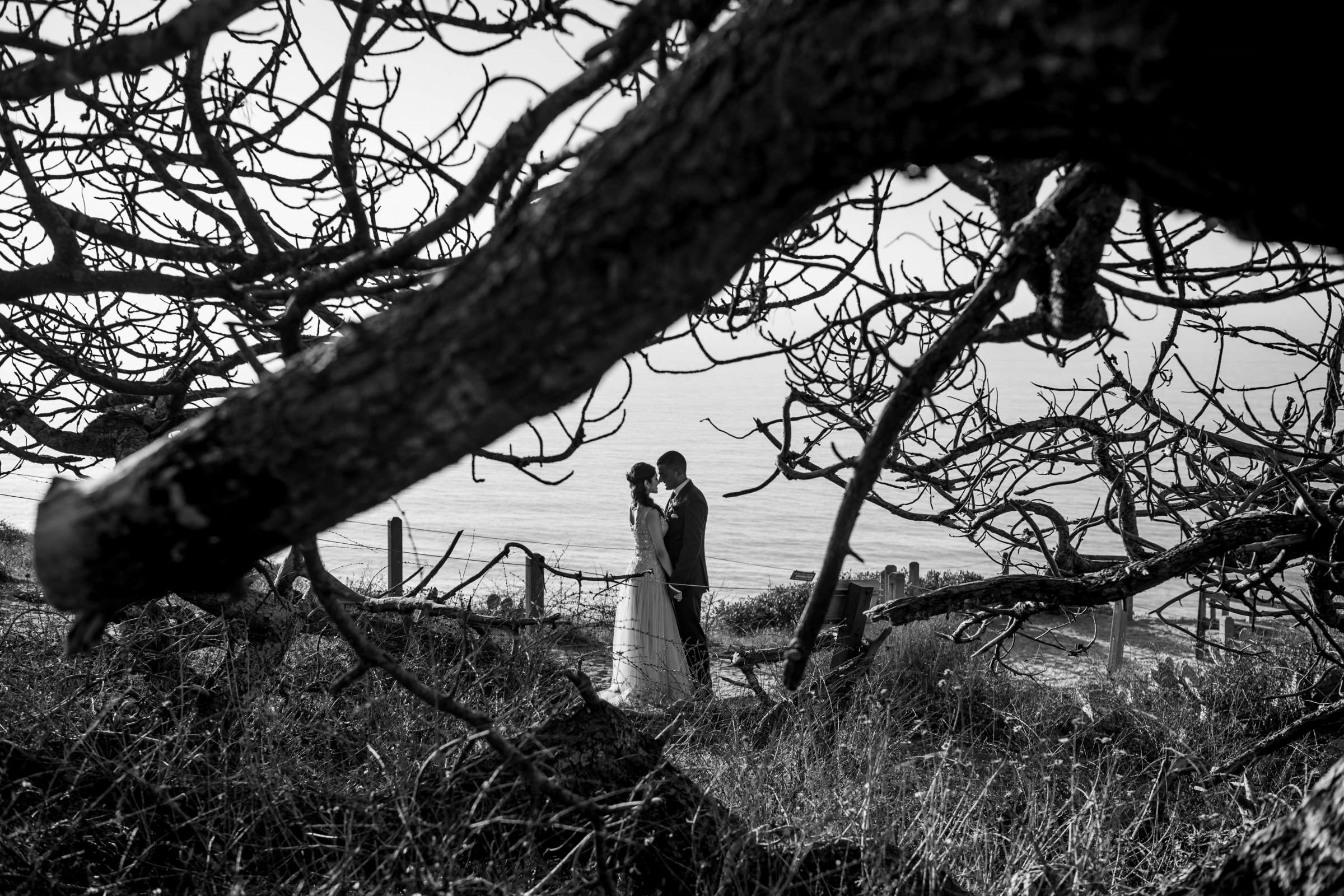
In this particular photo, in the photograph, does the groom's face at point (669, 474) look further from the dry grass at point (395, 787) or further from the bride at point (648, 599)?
the dry grass at point (395, 787)

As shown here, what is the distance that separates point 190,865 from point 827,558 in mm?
2505

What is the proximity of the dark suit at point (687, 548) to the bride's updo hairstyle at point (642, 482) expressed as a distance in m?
0.22

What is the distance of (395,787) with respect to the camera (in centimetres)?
299

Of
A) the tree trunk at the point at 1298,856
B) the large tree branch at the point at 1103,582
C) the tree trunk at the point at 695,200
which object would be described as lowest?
the tree trunk at the point at 1298,856

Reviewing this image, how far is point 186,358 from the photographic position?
3455mm

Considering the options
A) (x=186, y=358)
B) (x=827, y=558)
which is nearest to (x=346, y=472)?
(x=827, y=558)

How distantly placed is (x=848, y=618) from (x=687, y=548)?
183cm

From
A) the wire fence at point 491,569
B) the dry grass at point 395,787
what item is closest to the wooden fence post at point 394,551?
the wire fence at point 491,569

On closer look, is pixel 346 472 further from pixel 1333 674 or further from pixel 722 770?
pixel 1333 674

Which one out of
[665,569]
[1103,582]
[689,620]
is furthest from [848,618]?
[1103,582]

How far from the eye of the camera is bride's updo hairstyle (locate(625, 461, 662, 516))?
8953mm

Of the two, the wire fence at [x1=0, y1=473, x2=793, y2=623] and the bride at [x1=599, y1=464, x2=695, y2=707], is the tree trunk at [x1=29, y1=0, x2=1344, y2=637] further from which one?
the bride at [x1=599, y1=464, x2=695, y2=707]

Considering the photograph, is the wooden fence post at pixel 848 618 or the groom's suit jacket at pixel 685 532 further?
the groom's suit jacket at pixel 685 532

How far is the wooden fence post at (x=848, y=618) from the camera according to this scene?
7520 millimetres
